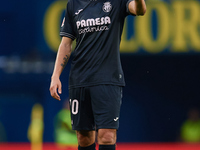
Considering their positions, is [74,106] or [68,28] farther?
[68,28]

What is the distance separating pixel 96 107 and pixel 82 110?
0.17 m

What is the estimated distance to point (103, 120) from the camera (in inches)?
123

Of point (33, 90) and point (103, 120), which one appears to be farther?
point (33, 90)

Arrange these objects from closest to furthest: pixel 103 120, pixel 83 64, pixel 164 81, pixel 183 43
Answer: pixel 103 120, pixel 83 64, pixel 183 43, pixel 164 81

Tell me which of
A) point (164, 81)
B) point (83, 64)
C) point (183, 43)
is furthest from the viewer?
point (164, 81)

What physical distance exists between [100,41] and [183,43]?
203 inches

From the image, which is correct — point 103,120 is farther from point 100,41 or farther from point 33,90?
point 33,90

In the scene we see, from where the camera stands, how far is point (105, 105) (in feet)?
10.4

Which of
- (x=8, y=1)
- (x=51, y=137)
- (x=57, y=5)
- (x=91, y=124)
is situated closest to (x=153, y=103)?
(x=51, y=137)

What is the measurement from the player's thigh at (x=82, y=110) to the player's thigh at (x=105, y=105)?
0.09 metres

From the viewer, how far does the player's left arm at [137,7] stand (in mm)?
2980

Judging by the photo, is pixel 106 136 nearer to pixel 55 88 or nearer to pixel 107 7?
pixel 55 88

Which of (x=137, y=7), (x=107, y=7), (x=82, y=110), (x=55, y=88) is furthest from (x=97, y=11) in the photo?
(x=82, y=110)

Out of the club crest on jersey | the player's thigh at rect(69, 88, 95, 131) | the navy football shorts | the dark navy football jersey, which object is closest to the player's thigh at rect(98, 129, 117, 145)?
the navy football shorts
